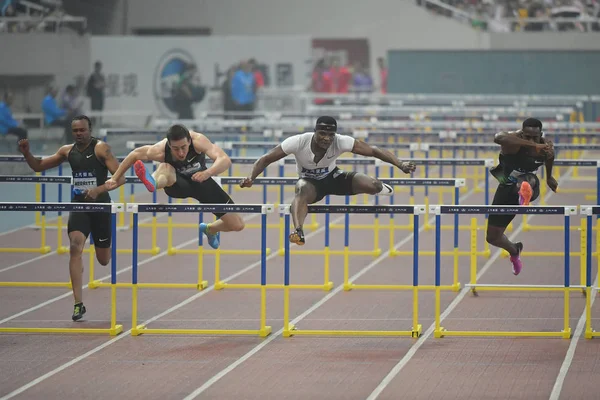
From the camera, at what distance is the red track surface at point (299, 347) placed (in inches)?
374

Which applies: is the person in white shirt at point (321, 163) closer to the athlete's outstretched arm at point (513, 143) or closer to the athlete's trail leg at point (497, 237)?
the athlete's outstretched arm at point (513, 143)

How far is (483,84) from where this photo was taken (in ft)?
128

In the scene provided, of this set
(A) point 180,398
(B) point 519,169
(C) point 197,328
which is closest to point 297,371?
(A) point 180,398

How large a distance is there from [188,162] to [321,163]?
127 cm

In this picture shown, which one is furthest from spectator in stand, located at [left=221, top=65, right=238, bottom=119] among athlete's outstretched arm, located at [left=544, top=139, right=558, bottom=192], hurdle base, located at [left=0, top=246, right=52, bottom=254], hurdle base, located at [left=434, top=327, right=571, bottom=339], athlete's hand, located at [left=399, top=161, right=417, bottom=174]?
hurdle base, located at [left=434, top=327, right=571, bottom=339]

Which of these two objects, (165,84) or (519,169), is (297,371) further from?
(165,84)

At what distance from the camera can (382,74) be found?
42.0 metres

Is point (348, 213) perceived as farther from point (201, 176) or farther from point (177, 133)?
point (177, 133)

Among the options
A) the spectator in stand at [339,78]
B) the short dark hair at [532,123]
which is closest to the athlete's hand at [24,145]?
the short dark hair at [532,123]

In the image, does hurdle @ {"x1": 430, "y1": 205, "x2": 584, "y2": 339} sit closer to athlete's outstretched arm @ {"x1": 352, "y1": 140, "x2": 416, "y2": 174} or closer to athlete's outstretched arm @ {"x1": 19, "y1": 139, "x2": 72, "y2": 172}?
athlete's outstretched arm @ {"x1": 352, "y1": 140, "x2": 416, "y2": 174}

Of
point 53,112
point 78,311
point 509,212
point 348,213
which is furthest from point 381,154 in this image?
point 53,112

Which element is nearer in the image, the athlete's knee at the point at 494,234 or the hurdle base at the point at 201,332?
the hurdle base at the point at 201,332

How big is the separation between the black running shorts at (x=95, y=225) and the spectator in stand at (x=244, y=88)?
21510 millimetres

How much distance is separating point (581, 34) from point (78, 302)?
30.9 metres
